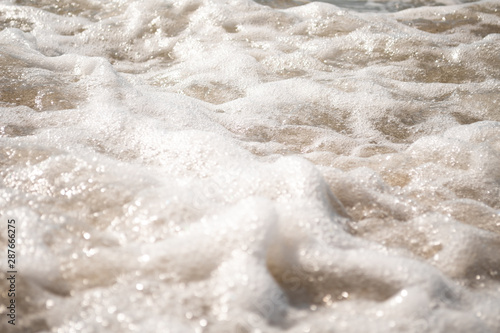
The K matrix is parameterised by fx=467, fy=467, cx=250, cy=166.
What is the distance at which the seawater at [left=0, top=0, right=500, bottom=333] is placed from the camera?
1374mm

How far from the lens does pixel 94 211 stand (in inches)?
68.7

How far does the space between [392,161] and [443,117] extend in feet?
2.58

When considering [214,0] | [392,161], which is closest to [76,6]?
[214,0]

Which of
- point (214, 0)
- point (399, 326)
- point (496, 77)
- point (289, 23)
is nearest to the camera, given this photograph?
point (399, 326)

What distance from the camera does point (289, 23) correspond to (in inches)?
172

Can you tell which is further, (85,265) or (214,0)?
(214,0)

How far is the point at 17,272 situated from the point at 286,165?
1011 millimetres

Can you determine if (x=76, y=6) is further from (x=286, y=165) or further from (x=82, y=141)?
(x=286, y=165)

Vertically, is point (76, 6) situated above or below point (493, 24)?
below

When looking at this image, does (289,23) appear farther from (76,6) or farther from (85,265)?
(85,265)

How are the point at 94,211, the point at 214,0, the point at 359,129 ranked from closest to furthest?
1. the point at 94,211
2. the point at 359,129
3. the point at 214,0

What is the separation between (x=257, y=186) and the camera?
70.3 inches

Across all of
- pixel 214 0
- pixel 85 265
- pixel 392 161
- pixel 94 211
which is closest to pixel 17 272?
pixel 85 265

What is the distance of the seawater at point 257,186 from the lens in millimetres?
1374
